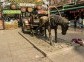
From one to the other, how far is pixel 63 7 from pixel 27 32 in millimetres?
8850

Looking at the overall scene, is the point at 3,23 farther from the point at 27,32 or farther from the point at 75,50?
the point at 75,50

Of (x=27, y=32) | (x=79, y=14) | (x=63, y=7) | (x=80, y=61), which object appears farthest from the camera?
(x=63, y=7)

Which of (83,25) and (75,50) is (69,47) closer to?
(75,50)

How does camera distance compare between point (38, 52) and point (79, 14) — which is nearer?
point (38, 52)

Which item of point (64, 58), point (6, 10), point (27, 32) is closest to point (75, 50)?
point (64, 58)

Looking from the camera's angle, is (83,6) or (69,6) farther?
(69,6)

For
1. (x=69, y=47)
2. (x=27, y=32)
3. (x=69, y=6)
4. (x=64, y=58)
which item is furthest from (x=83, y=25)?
(x=64, y=58)

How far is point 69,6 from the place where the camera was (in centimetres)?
2867

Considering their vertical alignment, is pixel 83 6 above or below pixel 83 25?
above

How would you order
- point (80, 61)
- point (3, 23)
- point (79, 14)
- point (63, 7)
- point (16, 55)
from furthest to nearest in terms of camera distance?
point (3, 23) < point (63, 7) < point (79, 14) < point (16, 55) < point (80, 61)

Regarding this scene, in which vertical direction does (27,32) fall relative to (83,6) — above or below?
below

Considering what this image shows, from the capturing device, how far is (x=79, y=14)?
2753 cm

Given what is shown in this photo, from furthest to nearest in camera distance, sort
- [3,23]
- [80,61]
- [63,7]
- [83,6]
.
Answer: [3,23] < [63,7] < [83,6] < [80,61]

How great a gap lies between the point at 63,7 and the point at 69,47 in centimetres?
1849
